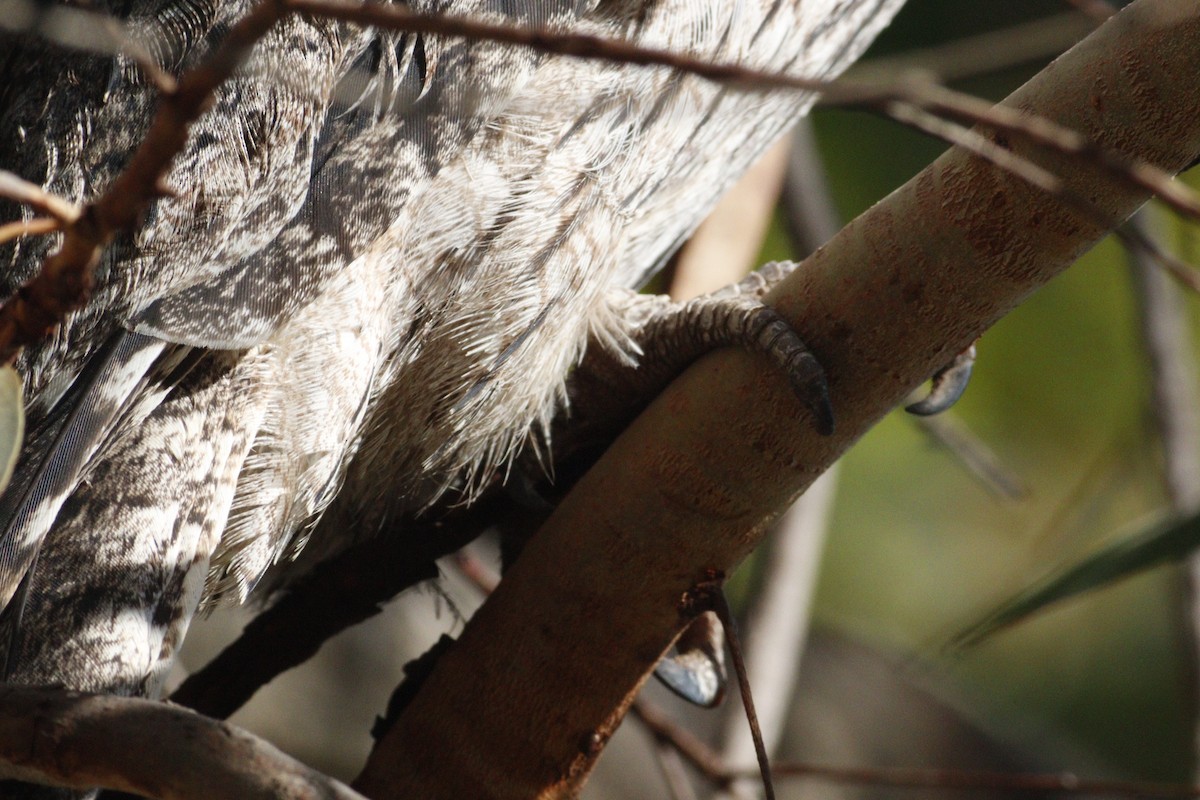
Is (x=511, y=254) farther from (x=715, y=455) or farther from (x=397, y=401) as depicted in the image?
(x=715, y=455)

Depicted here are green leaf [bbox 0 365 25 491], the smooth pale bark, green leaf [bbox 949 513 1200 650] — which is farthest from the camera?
green leaf [bbox 949 513 1200 650]

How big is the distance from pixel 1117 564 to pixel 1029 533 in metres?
3.06

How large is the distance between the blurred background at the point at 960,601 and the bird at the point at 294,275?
146 centimetres

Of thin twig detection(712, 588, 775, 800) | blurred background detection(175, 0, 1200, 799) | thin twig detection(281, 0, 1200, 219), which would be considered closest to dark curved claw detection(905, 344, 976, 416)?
thin twig detection(712, 588, 775, 800)

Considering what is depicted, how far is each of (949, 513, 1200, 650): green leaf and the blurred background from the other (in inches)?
52.6

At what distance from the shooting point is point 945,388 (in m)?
1.05

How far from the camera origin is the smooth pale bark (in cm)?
72

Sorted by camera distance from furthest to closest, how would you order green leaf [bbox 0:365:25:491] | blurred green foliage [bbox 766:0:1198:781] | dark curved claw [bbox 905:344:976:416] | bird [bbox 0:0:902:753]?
blurred green foliage [bbox 766:0:1198:781], dark curved claw [bbox 905:344:976:416], bird [bbox 0:0:902:753], green leaf [bbox 0:365:25:491]

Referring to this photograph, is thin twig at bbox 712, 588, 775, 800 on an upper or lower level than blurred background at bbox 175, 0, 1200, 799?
lower

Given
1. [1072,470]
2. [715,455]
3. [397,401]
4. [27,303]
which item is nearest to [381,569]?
[397,401]

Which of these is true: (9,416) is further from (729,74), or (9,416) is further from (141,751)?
(729,74)

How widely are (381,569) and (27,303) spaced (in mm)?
731

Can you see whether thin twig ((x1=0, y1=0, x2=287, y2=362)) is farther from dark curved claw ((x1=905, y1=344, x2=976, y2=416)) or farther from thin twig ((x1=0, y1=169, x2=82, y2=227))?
dark curved claw ((x1=905, y1=344, x2=976, y2=416))

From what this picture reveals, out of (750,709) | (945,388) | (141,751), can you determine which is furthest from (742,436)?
(141,751)
